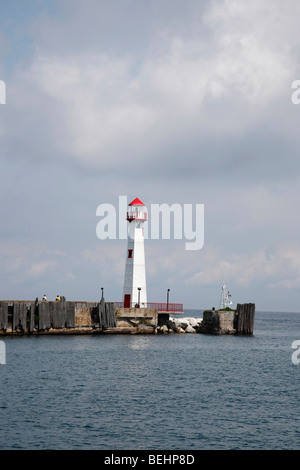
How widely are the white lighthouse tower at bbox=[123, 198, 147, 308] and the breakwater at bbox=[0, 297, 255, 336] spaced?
2346 millimetres

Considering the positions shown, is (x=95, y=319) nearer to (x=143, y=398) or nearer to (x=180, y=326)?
(x=180, y=326)

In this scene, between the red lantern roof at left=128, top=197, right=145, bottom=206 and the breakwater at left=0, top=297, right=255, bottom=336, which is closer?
the breakwater at left=0, top=297, right=255, bottom=336

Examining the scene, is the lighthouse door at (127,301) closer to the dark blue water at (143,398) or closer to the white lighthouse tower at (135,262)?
the white lighthouse tower at (135,262)

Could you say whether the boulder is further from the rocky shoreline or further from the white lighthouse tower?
the white lighthouse tower

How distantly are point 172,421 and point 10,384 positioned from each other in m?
11.4

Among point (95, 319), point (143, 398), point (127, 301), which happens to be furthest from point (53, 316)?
point (143, 398)

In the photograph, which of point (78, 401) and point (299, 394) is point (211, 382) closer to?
point (299, 394)

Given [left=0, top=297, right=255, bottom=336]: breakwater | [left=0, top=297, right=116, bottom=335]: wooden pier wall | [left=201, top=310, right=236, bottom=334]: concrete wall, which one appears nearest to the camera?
[left=0, top=297, right=116, bottom=335]: wooden pier wall

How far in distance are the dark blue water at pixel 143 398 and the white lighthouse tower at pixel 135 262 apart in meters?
10.8

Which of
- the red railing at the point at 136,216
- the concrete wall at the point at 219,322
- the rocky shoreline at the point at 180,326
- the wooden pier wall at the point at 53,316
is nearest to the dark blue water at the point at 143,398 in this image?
the wooden pier wall at the point at 53,316

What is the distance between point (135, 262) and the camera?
60875 mm

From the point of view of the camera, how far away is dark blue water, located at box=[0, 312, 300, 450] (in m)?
21.2

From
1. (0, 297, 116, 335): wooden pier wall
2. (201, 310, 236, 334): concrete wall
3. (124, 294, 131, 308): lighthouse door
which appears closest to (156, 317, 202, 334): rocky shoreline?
(201, 310, 236, 334): concrete wall

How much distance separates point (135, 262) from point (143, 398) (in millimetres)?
32779
